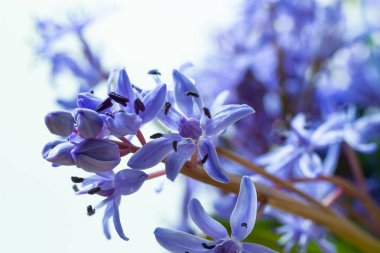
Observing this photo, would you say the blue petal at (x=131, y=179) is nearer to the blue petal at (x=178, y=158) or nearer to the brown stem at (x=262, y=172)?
the blue petal at (x=178, y=158)

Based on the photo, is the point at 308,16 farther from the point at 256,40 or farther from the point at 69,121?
the point at 69,121

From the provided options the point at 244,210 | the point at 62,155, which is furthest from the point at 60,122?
the point at 244,210

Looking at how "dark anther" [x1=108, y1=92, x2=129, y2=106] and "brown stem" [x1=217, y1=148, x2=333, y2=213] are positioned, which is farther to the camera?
"brown stem" [x1=217, y1=148, x2=333, y2=213]

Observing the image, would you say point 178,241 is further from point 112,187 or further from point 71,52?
point 71,52

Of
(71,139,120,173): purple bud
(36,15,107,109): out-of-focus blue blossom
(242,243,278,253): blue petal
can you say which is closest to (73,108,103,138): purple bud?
(71,139,120,173): purple bud

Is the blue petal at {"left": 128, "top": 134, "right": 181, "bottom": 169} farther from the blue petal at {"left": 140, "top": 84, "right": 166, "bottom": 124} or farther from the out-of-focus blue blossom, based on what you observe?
the out-of-focus blue blossom

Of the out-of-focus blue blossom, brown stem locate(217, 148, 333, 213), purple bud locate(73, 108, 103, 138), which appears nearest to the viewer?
purple bud locate(73, 108, 103, 138)

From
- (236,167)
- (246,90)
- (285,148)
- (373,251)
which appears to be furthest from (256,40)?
(373,251)
